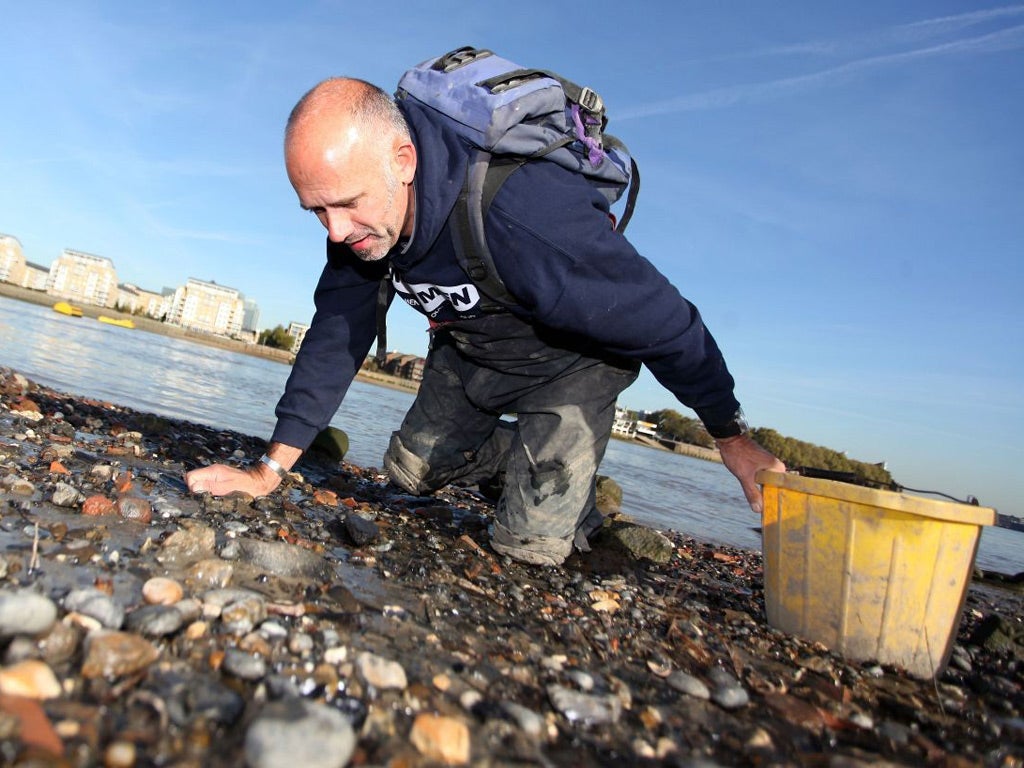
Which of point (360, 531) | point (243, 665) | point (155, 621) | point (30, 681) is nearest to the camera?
point (30, 681)

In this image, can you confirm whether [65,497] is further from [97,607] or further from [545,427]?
[545,427]

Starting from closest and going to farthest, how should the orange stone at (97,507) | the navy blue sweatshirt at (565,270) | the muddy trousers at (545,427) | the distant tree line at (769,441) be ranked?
the orange stone at (97,507) → the navy blue sweatshirt at (565,270) → the muddy trousers at (545,427) → the distant tree line at (769,441)

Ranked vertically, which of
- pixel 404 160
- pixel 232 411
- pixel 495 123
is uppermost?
pixel 495 123

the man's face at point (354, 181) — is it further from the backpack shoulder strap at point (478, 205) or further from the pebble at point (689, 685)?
the pebble at point (689, 685)

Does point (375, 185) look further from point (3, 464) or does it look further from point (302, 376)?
point (3, 464)

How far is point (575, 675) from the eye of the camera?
6.40 ft

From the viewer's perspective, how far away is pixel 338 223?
285cm

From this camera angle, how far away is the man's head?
2.67 m

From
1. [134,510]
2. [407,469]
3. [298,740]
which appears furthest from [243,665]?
[407,469]

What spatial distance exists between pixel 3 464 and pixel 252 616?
207 centimetres

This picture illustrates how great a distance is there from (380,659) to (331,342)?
89.9 inches

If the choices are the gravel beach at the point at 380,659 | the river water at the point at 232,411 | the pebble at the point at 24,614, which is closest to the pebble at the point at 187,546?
the gravel beach at the point at 380,659

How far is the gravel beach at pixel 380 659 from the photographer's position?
1341mm

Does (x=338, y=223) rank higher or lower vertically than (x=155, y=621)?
higher
